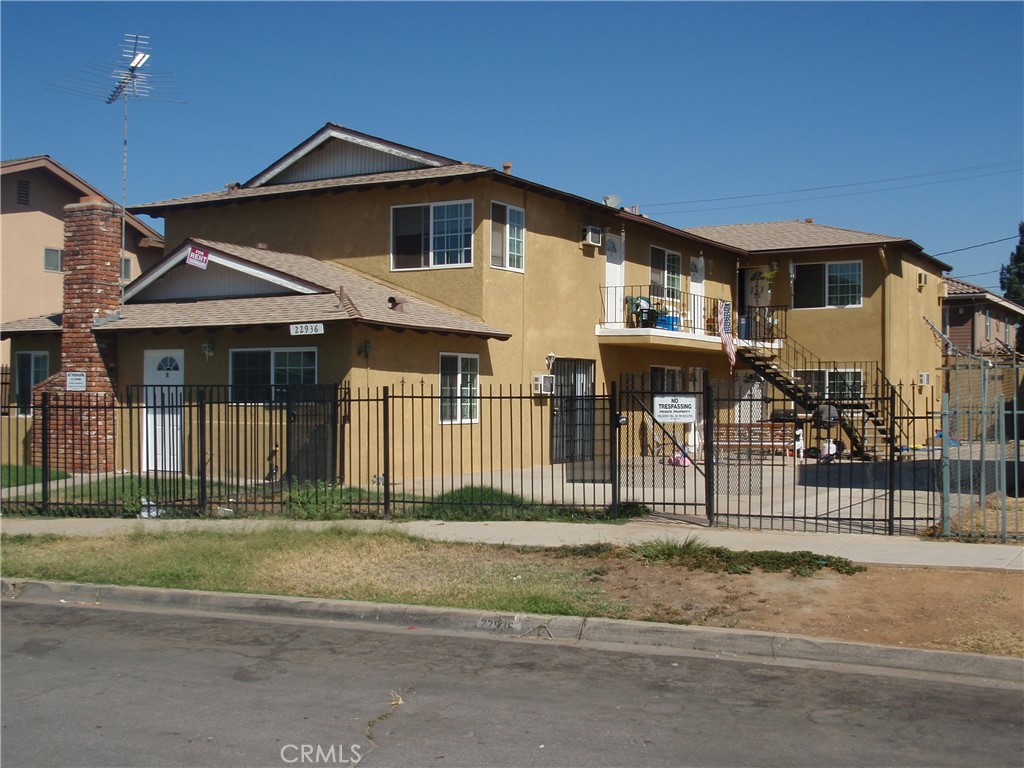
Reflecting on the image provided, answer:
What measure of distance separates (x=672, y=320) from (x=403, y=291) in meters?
7.63

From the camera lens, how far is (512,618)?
28.8 ft

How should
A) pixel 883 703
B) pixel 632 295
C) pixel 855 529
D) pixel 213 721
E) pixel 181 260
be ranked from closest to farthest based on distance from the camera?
1. pixel 213 721
2. pixel 883 703
3. pixel 855 529
4. pixel 181 260
5. pixel 632 295

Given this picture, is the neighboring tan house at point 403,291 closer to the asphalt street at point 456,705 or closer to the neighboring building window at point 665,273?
the neighboring building window at point 665,273

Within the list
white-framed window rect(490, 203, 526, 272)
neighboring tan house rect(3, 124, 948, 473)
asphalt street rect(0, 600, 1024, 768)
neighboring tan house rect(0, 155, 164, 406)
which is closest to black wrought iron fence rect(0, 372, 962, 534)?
neighboring tan house rect(3, 124, 948, 473)

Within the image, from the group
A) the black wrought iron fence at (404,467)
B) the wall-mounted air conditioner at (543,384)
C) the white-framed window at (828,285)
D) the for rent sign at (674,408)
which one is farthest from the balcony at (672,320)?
the for rent sign at (674,408)

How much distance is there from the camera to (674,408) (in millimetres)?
13250

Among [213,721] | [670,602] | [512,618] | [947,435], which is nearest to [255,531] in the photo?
[512,618]

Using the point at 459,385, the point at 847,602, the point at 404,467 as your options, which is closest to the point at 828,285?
the point at 459,385

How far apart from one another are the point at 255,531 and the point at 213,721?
702 cm

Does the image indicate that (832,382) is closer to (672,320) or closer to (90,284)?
(672,320)

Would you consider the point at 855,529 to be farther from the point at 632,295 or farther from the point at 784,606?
the point at 632,295

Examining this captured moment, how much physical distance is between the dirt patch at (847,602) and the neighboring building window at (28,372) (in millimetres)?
16775

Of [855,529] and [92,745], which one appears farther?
[855,529]

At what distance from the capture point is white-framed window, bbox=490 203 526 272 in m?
20.8
